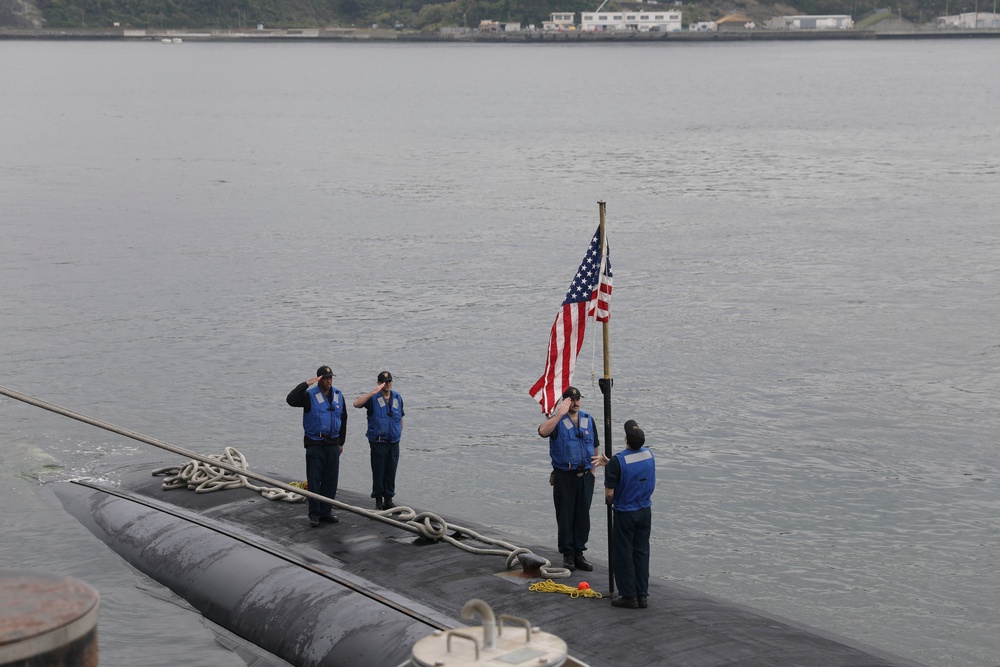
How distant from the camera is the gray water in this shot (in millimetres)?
20406

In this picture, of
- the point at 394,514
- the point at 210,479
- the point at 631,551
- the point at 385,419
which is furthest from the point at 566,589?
the point at 210,479

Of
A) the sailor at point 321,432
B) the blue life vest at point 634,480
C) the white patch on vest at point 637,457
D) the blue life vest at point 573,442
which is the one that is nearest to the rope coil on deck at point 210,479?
the sailor at point 321,432

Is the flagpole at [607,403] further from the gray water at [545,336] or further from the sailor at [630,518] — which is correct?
the gray water at [545,336]

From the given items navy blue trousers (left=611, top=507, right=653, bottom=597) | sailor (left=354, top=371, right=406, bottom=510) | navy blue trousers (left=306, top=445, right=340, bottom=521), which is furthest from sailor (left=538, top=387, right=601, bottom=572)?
navy blue trousers (left=306, top=445, right=340, bottom=521)

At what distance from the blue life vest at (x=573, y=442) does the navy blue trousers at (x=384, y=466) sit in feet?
12.8

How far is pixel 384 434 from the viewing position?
17047mm

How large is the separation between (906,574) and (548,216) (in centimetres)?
3504

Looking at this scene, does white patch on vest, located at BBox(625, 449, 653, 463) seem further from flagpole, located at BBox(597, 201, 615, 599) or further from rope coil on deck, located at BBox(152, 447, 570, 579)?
rope coil on deck, located at BBox(152, 447, 570, 579)

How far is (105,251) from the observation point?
47688 mm

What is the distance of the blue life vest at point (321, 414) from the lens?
1634 centimetres

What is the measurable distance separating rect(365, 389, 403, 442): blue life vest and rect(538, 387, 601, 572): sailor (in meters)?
3.60

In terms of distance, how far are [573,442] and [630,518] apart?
50.7 inches

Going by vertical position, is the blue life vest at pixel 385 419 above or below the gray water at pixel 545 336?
above

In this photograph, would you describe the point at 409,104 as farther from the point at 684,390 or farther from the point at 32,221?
the point at 684,390
